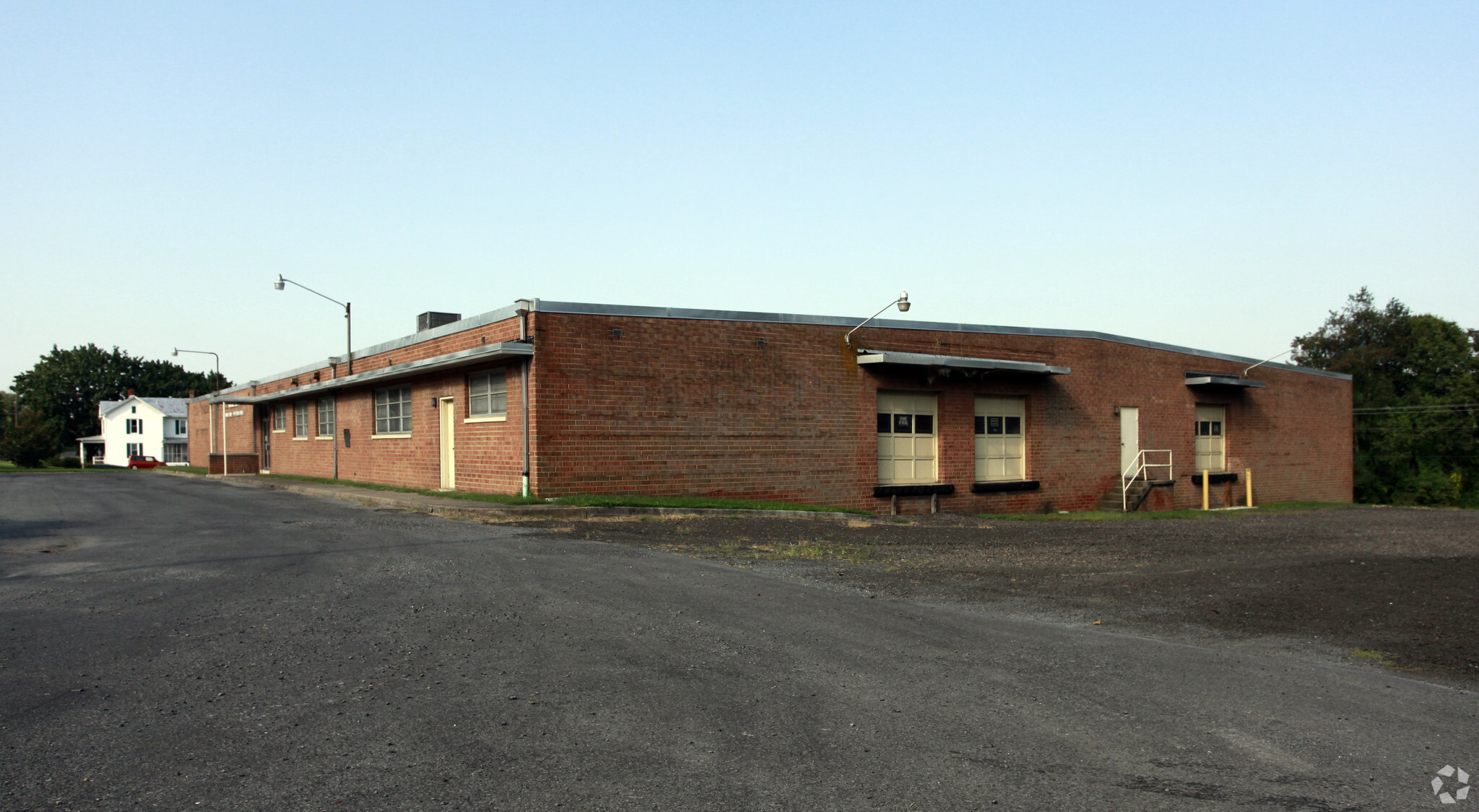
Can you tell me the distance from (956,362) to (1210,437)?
1282 cm

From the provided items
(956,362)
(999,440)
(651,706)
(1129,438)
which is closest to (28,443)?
(999,440)

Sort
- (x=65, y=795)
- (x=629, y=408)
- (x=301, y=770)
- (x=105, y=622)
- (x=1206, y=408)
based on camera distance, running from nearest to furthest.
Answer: (x=65, y=795)
(x=301, y=770)
(x=105, y=622)
(x=629, y=408)
(x=1206, y=408)

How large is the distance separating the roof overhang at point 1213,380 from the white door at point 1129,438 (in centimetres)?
266

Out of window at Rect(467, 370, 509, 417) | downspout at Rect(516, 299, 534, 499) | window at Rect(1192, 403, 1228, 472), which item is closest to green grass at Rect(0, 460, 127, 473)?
window at Rect(467, 370, 509, 417)

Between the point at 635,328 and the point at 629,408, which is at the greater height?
the point at 635,328

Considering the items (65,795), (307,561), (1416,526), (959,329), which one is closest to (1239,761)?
(65,795)

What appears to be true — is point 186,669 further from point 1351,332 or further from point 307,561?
point 1351,332

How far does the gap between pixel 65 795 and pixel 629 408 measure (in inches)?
626

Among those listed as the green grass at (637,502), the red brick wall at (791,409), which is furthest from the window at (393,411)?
the red brick wall at (791,409)

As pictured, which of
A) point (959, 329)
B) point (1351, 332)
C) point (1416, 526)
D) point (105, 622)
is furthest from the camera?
point (1351, 332)

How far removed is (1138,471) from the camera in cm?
2756

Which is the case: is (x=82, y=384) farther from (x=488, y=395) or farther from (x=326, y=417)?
(x=488, y=395)

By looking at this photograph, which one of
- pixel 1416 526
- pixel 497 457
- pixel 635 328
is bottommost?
pixel 1416 526

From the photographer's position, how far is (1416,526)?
18094 mm
